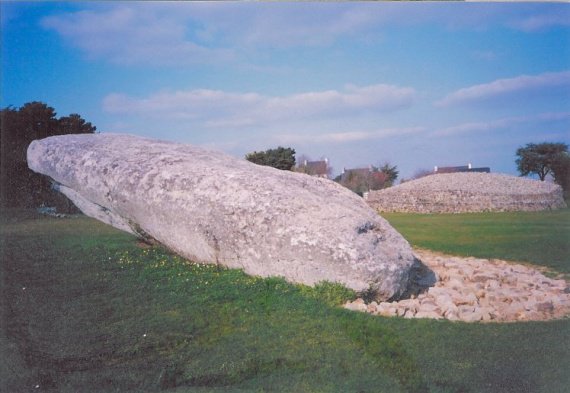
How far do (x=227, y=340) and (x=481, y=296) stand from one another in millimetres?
4060

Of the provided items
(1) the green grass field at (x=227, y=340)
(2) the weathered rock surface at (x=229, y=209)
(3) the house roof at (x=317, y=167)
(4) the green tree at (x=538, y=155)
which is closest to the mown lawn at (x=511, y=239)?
(4) the green tree at (x=538, y=155)

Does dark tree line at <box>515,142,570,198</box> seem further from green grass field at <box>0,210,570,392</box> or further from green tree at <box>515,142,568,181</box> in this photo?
green grass field at <box>0,210,570,392</box>

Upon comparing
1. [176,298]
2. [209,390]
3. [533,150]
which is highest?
[533,150]

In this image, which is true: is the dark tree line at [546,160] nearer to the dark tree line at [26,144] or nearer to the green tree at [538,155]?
the green tree at [538,155]

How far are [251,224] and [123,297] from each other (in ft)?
6.89

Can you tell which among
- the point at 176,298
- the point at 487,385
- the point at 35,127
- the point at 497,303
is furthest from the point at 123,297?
the point at 497,303

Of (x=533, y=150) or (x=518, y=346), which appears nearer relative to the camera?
(x=518, y=346)

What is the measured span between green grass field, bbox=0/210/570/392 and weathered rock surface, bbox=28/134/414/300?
43 cm

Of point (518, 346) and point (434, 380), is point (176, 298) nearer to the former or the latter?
point (434, 380)

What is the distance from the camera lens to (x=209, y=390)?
14.1 feet

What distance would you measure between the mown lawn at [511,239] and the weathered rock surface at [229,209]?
3639 millimetres

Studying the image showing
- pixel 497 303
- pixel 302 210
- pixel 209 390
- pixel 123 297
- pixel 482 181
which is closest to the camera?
pixel 209 390

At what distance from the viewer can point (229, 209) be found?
733cm

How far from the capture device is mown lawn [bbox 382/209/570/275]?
30.8 ft
